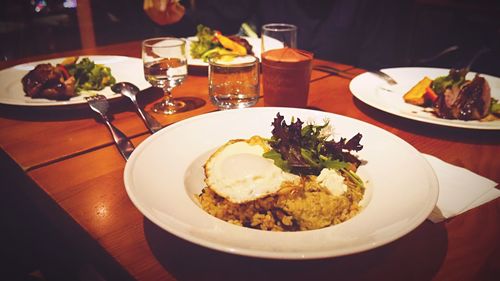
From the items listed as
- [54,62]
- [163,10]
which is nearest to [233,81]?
[54,62]

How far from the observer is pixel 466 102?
1.81 metres

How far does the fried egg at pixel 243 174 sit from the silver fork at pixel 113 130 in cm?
43

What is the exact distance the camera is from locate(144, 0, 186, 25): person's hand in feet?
10.8

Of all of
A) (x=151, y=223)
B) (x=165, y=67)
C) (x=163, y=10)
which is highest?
(x=163, y=10)

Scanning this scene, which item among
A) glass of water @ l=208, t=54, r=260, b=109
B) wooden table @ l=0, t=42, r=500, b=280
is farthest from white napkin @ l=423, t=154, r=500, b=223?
glass of water @ l=208, t=54, r=260, b=109

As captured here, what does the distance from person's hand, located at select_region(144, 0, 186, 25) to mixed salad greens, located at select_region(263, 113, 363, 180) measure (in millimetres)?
2447

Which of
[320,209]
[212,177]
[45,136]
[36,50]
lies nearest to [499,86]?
[320,209]

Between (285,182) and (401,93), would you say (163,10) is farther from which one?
(285,182)

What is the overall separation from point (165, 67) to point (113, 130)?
519 mm

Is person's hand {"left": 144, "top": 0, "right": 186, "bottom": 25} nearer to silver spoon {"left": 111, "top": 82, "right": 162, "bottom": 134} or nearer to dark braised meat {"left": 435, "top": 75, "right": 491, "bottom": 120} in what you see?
silver spoon {"left": 111, "top": 82, "right": 162, "bottom": 134}

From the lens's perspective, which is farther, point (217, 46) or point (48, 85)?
point (217, 46)

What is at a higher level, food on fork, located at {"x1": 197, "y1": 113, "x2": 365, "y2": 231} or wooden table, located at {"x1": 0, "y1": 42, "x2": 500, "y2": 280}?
food on fork, located at {"x1": 197, "y1": 113, "x2": 365, "y2": 231}

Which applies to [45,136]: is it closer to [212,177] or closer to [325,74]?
[212,177]

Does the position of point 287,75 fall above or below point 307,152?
above
